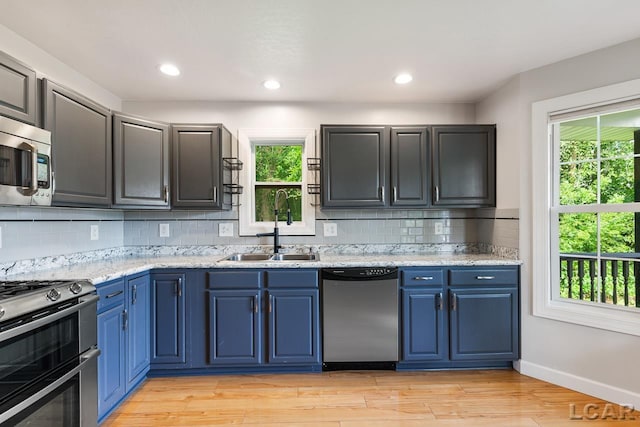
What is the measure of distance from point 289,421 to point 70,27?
108 inches

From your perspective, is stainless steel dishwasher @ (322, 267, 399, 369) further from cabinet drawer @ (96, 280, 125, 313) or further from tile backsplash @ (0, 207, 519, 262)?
cabinet drawer @ (96, 280, 125, 313)

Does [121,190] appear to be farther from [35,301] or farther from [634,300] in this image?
[634,300]

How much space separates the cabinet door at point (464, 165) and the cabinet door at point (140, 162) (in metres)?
2.38

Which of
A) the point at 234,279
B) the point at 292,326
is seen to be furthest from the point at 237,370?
the point at 234,279

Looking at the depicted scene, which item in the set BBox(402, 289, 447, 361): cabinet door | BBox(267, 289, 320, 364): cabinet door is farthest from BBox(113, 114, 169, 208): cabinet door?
BBox(402, 289, 447, 361): cabinet door

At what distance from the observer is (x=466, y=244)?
3221mm

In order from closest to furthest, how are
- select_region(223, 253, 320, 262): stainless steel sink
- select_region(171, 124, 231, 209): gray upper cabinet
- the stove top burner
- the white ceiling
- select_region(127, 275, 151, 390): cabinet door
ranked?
the stove top burner, the white ceiling, select_region(127, 275, 151, 390): cabinet door, select_region(171, 124, 231, 209): gray upper cabinet, select_region(223, 253, 320, 262): stainless steel sink

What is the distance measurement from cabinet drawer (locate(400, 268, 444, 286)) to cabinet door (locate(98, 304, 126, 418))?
203 centimetres

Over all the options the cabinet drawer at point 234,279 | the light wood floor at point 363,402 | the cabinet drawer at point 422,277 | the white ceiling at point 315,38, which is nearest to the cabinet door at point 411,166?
the white ceiling at point 315,38

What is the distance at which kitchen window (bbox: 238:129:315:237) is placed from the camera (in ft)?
10.4

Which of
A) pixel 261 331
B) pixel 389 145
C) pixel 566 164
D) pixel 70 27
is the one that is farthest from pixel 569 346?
pixel 70 27

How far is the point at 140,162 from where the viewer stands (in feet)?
8.53

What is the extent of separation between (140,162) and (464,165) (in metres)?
2.77

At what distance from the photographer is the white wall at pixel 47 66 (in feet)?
6.52
